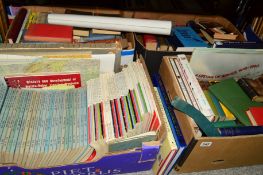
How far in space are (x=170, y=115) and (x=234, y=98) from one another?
334 mm

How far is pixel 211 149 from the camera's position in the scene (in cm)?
88

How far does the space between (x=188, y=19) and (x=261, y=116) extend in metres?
0.62

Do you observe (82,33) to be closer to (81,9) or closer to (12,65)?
(81,9)

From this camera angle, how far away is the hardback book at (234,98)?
3.38ft

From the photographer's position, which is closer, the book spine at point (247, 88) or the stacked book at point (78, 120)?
the stacked book at point (78, 120)

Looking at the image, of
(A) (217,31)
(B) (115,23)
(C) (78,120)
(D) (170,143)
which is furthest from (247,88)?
(C) (78,120)

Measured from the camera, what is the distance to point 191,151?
2.86ft

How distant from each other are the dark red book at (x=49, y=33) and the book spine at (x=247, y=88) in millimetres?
808

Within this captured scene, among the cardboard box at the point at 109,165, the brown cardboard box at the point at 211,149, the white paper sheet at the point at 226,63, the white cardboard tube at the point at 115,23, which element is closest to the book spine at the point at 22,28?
the white cardboard tube at the point at 115,23

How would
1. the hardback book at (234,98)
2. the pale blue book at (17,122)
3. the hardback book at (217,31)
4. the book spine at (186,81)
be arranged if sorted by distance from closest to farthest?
the pale blue book at (17,122), the book spine at (186,81), the hardback book at (234,98), the hardback book at (217,31)

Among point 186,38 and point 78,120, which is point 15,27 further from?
point 186,38

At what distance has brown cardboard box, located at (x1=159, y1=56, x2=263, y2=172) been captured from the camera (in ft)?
2.75

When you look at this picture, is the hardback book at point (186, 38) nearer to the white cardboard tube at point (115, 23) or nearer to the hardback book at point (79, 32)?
the white cardboard tube at point (115, 23)

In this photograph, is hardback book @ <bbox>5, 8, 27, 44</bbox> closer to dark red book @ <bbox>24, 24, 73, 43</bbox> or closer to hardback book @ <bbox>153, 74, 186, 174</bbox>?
dark red book @ <bbox>24, 24, 73, 43</bbox>
